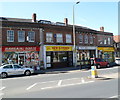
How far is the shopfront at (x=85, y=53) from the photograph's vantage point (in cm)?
3016

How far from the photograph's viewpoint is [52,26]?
2688cm

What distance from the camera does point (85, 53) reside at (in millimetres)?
31500

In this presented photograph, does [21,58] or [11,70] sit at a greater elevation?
[21,58]

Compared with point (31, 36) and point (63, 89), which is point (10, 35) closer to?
point (31, 36)

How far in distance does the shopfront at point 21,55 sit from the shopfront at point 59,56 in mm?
2071

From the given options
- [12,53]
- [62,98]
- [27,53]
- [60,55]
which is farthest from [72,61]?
[62,98]

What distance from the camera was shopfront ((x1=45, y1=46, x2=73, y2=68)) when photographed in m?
26.2

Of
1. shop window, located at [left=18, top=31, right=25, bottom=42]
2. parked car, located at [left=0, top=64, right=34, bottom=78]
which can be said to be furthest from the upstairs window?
parked car, located at [left=0, top=64, right=34, bottom=78]

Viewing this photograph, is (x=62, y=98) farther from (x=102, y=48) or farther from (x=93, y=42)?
(x=102, y=48)

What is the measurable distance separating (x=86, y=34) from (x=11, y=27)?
1478cm

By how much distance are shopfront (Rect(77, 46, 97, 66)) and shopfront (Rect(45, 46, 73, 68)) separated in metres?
1.94

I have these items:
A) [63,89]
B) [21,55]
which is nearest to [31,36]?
[21,55]

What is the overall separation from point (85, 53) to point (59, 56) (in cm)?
646

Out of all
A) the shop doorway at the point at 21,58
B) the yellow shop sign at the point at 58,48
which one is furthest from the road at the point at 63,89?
the yellow shop sign at the point at 58,48
